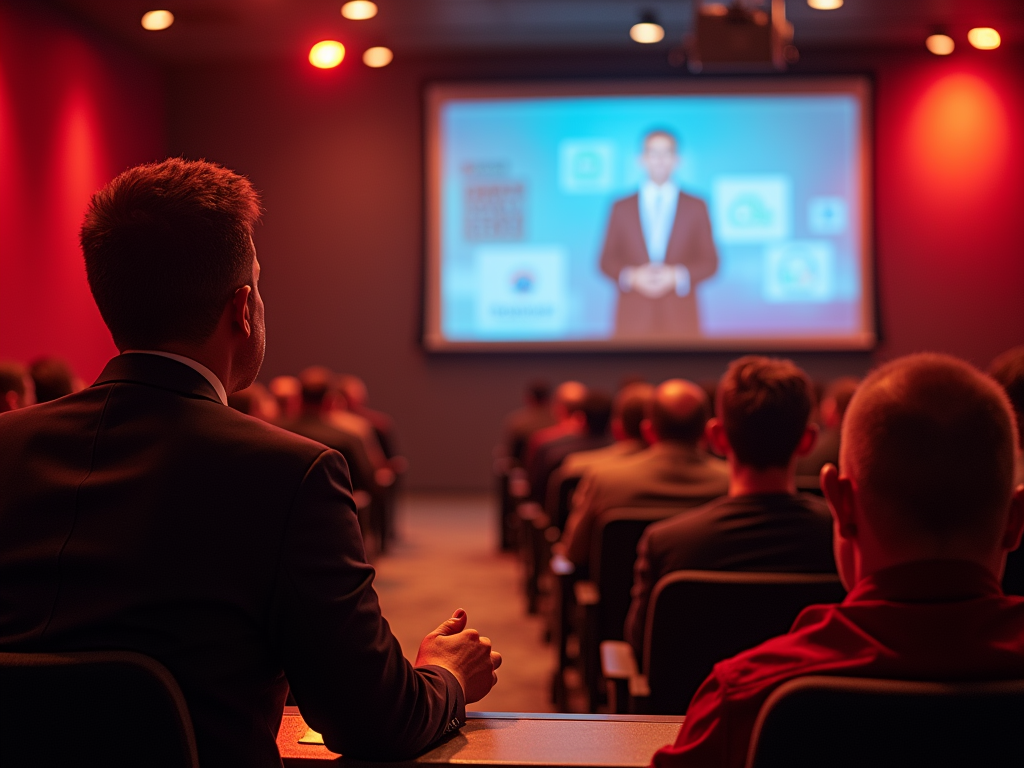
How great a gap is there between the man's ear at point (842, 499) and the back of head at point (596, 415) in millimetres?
3941

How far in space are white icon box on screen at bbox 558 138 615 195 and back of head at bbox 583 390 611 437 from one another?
4.49 m

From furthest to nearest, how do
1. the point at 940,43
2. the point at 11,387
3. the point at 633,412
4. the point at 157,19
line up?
1. the point at 940,43
2. the point at 157,19
3. the point at 633,412
4. the point at 11,387

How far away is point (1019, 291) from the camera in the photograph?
29.7 feet

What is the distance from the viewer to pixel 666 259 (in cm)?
903

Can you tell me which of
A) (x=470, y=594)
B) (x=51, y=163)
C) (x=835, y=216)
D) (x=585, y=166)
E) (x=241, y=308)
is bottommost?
(x=470, y=594)

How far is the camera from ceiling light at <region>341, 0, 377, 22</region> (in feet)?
23.1

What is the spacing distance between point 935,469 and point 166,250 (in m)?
0.88

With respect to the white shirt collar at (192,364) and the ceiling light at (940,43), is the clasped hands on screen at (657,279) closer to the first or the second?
the ceiling light at (940,43)

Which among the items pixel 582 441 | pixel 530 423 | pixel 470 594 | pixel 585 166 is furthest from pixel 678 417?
pixel 585 166

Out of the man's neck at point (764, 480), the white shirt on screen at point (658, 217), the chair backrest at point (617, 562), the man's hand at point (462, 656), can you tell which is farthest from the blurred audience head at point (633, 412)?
the white shirt on screen at point (658, 217)

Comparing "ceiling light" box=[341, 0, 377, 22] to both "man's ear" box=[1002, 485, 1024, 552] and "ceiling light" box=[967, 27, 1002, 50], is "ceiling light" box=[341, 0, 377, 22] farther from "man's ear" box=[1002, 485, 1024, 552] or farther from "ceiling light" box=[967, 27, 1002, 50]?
"man's ear" box=[1002, 485, 1024, 552]

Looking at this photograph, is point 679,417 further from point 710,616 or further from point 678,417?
point 710,616

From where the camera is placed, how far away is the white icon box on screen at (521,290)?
913 centimetres

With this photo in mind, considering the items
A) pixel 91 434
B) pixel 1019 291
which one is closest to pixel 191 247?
pixel 91 434
